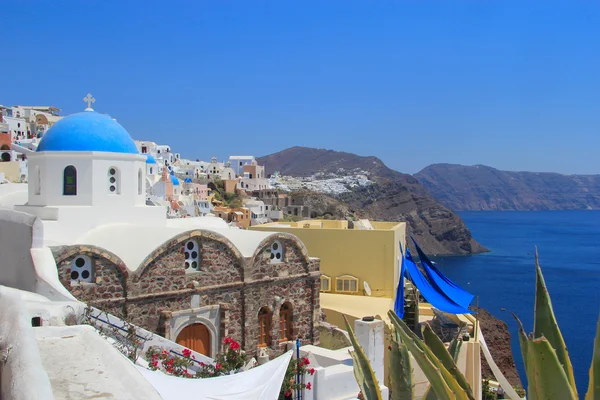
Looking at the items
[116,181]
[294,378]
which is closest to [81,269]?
[116,181]

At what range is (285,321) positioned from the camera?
13.1 m

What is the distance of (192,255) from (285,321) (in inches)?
116

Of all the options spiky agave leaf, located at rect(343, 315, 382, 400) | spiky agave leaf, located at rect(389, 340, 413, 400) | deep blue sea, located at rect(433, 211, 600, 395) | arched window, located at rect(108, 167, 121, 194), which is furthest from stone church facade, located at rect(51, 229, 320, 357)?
deep blue sea, located at rect(433, 211, 600, 395)

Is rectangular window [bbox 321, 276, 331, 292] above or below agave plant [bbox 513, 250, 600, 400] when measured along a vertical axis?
below

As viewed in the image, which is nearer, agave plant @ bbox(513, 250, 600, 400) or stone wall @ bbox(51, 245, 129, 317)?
agave plant @ bbox(513, 250, 600, 400)

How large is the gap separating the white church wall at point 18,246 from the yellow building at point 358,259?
10.3 m

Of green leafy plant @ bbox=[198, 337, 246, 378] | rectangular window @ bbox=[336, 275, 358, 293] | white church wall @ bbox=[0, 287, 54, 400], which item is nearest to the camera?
white church wall @ bbox=[0, 287, 54, 400]

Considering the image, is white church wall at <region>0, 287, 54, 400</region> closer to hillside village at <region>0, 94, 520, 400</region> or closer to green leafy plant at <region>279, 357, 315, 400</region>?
hillside village at <region>0, 94, 520, 400</region>

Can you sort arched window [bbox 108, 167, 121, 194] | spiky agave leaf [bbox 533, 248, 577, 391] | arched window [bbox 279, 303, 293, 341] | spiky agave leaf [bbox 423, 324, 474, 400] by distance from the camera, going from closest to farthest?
1. spiky agave leaf [bbox 533, 248, 577, 391]
2. spiky agave leaf [bbox 423, 324, 474, 400]
3. arched window [bbox 108, 167, 121, 194]
4. arched window [bbox 279, 303, 293, 341]

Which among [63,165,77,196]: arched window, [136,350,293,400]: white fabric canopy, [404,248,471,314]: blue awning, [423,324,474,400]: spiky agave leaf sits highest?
[63,165,77,196]: arched window

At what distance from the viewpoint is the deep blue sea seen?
3434 centimetres

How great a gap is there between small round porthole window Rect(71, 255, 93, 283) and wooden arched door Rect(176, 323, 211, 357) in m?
2.18

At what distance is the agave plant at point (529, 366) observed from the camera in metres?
3.24

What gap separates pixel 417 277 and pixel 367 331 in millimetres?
9425
